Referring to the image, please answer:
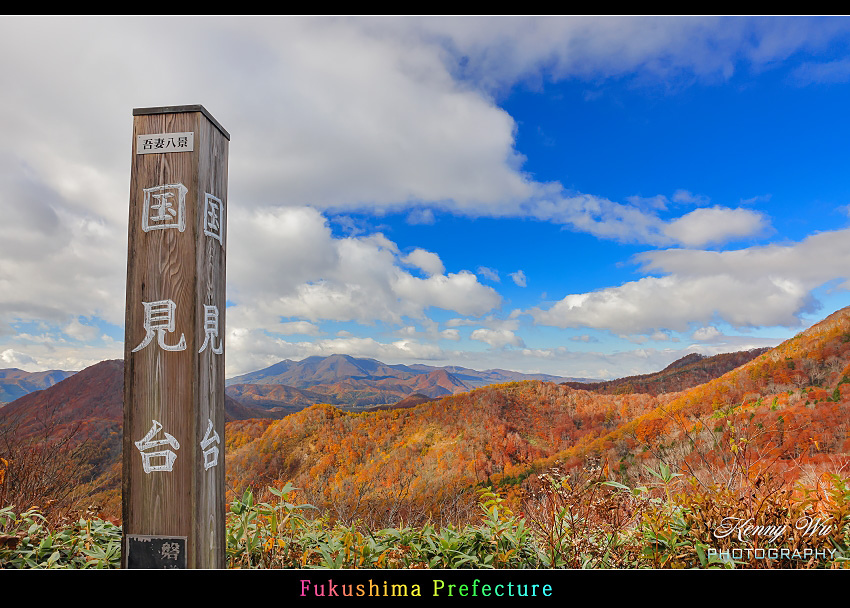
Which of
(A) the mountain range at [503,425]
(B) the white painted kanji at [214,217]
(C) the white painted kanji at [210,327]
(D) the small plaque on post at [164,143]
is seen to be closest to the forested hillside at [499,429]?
(A) the mountain range at [503,425]

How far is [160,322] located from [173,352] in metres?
0.16

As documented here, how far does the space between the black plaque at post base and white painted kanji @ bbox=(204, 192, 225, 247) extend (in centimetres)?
144

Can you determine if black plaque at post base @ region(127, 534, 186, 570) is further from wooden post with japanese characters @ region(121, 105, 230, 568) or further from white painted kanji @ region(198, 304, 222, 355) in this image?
white painted kanji @ region(198, 304, 222, 355)

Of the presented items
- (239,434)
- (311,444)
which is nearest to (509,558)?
(311,444)

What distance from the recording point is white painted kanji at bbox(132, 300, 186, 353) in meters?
1.92

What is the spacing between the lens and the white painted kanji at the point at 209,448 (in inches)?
75.8

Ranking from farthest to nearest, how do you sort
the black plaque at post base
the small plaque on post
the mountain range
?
the mountain range < the small plaque on post < the black plaque at post base

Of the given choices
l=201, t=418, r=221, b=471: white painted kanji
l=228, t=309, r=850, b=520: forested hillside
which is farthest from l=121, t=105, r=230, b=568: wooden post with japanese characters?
l=228, t=309, r=850, b=520: forested hillside

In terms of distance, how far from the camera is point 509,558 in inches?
86.4

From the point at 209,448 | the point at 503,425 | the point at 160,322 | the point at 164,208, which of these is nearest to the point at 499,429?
the point at 503,425

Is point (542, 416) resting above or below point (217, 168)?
below
